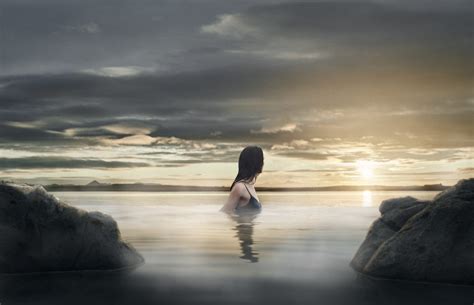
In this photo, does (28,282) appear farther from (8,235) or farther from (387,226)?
(387,226)

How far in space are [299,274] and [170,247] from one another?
3.32 metres

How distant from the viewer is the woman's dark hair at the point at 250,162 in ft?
44.7

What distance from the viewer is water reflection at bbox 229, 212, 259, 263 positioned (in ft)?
30.8

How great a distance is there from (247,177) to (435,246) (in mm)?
6724

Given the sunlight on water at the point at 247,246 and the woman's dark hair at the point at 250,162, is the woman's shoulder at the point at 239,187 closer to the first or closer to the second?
the woman's dark hair at the point at 250,162

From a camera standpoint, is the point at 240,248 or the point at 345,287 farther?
the point at 240,248

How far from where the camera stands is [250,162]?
536 inches

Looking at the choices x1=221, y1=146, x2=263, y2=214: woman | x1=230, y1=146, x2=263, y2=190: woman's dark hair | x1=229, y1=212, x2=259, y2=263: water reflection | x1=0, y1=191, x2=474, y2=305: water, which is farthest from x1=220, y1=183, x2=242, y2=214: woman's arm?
x1=0, y1=191, x2=474, y2=305: water

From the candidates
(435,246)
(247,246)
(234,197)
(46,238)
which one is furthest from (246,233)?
(435,246)

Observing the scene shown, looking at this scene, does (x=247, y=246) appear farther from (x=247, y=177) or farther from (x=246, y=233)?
(x=247, y=177)

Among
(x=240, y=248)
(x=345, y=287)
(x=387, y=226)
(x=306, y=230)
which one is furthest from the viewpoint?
(x=306, y=230)

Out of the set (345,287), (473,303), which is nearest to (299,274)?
(345,287)

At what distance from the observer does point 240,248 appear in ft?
33.4

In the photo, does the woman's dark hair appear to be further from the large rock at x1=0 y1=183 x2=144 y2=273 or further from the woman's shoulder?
the large rock at x1=0 y1=183 x2=144 y2=273
